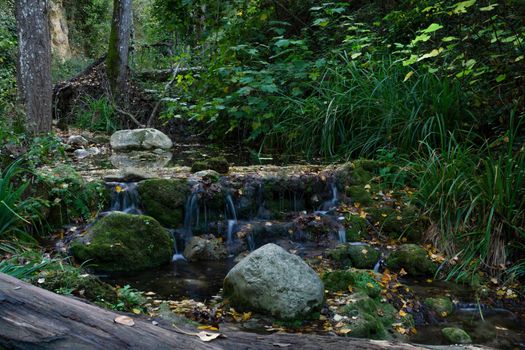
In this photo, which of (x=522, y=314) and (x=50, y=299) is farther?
(x=522, y=314)

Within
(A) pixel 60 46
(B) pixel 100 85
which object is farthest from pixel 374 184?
(A) pixel 60 46

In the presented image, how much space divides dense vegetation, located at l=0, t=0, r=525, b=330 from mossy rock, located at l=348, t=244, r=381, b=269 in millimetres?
757

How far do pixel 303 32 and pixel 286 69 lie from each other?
4.21ft

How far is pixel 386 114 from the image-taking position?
7320mm

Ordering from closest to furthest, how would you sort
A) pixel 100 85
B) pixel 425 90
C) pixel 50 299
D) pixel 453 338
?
pixel 50 299 < pixel 453 338 < pixel 425 90 < pixel 100 85

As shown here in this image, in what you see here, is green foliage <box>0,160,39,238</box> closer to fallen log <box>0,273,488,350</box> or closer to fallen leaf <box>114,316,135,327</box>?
fallen log <box>0,273,488,350</box>

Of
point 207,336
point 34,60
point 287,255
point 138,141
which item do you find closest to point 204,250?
point 287,255

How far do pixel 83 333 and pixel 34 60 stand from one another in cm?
770

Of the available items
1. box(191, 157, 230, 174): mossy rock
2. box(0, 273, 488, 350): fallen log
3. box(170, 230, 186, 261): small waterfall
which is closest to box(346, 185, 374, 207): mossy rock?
box(191, 157, 230, 174): mossy rock

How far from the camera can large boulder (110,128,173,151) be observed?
1022 cm

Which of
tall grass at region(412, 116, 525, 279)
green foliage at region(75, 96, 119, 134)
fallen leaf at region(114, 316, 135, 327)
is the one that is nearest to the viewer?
fallen leaf at region(114, 316, 135, 327)

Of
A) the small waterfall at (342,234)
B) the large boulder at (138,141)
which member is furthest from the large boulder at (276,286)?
the large boulder at (138,141)

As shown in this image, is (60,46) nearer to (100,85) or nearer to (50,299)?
(100,85)

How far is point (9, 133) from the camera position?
205 inches
